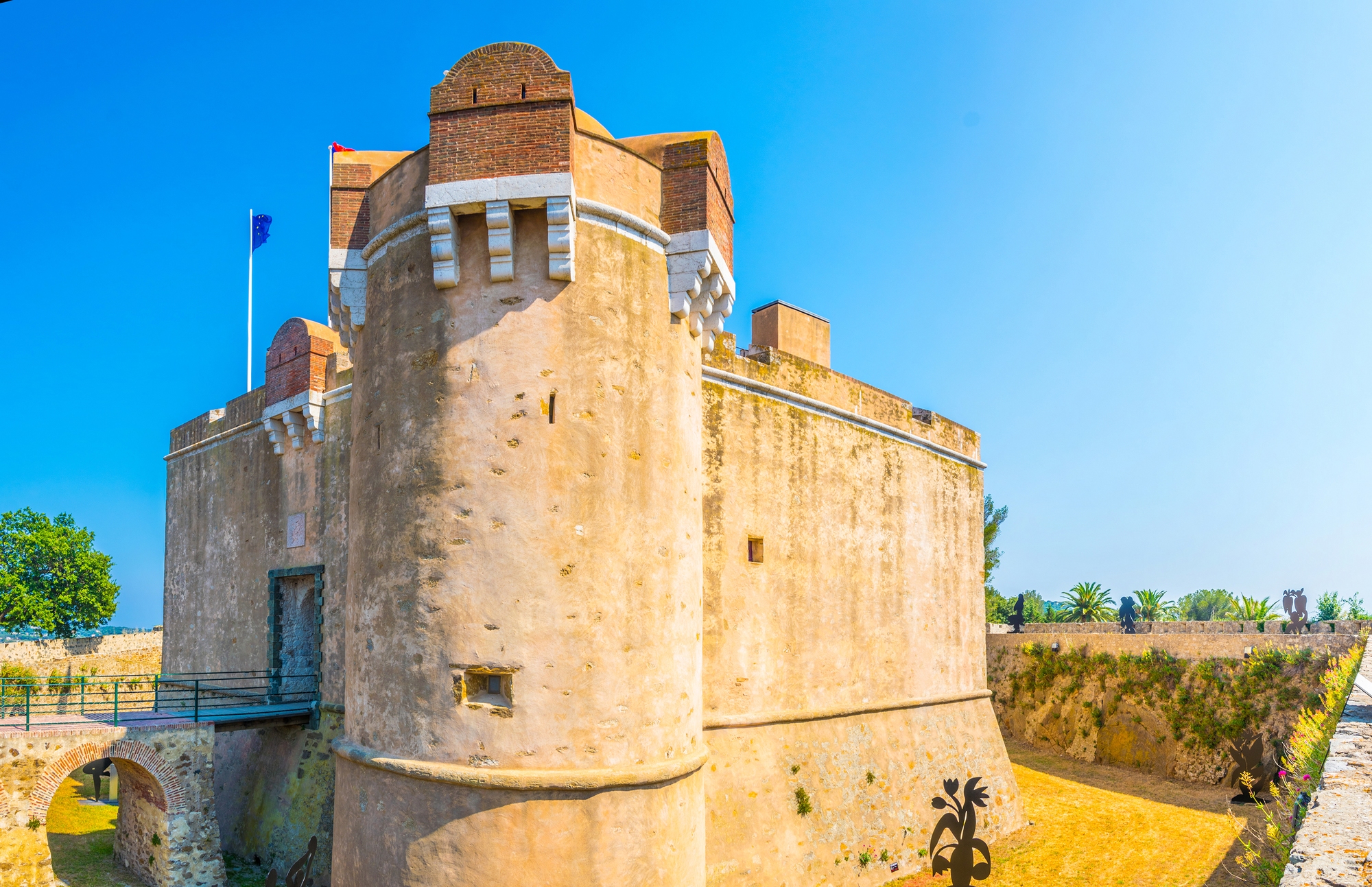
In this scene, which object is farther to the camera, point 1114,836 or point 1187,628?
point 1187,628

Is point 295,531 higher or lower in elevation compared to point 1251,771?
higher

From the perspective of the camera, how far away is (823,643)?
1401cm

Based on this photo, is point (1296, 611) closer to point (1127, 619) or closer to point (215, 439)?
point (1127, 619)

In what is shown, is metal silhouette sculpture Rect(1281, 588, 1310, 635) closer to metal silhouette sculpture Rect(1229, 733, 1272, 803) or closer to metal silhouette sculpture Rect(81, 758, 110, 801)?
metal silhouette sculpture Rect(1229, 733, 1272, 803)

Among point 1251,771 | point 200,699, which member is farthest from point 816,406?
point 1251,771

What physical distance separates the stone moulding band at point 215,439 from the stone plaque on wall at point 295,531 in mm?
2589

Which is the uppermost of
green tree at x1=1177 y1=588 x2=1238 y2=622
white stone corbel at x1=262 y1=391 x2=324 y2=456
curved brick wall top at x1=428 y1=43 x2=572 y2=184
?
curved brick wall top at x1=428 y1=43 x2=572 y2=184

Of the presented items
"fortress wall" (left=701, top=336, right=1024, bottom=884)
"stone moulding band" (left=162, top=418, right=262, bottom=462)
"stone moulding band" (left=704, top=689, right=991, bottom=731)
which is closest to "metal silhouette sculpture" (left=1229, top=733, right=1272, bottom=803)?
"fortress wall" (left=701, top=336, right=1024, bottom=884)

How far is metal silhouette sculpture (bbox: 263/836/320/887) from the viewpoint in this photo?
1132 cm

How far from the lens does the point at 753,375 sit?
1350 cm

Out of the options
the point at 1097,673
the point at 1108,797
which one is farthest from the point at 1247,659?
the point at 1108,797

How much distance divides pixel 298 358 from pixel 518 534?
9.36m

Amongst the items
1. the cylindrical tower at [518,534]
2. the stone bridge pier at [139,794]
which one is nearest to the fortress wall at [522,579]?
the cylindrical tower at [518,534]

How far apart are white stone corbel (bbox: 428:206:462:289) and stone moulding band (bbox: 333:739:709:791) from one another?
4.91 meters
